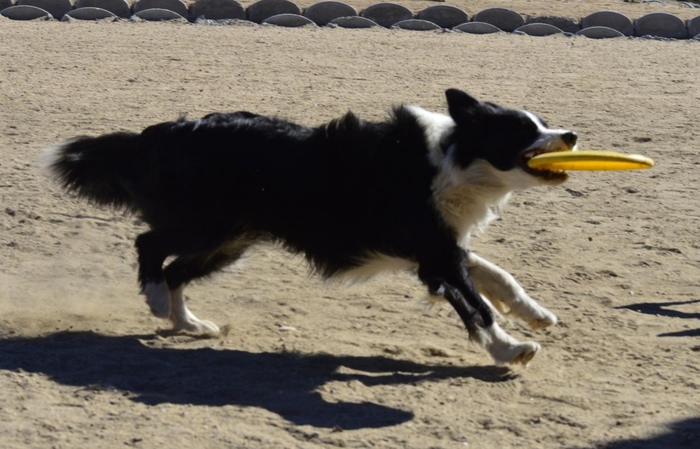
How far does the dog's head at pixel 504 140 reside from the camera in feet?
21.6

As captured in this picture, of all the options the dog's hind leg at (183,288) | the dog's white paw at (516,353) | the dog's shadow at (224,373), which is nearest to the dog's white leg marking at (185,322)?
the dog's hind leg at (183,288)

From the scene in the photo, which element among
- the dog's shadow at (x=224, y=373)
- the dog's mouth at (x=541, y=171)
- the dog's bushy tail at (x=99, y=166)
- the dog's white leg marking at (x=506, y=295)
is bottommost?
the dog's shadow at (x=224, y=373)

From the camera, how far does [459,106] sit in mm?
6738

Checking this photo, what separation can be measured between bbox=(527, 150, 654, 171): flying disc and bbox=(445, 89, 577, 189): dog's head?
0.24 ft

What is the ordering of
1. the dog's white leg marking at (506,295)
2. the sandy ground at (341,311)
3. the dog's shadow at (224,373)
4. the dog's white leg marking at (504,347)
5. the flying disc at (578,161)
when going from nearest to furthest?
the sandy ground at (341,311)
the dog's shadow at (224,373)
the flying disc at (578,161)
the dog's white leg marking at (504,347)
the dog's white leg marking at (506,295)

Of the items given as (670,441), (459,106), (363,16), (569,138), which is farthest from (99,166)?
(363,16)

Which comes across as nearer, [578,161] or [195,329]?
[578,161]

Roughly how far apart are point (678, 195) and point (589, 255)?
5.63ft

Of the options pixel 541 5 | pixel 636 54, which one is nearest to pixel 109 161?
pixel 636 54

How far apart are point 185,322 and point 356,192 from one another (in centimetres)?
121

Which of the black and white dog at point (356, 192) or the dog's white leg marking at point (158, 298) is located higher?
the black and white dog at point (356, 192)

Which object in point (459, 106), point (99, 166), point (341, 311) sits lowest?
point (341, 311)

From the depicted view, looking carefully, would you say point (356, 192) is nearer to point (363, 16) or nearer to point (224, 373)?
point (224, 373)

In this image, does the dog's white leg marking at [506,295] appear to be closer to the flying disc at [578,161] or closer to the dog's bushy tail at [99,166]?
the flying disc at [578,161]
